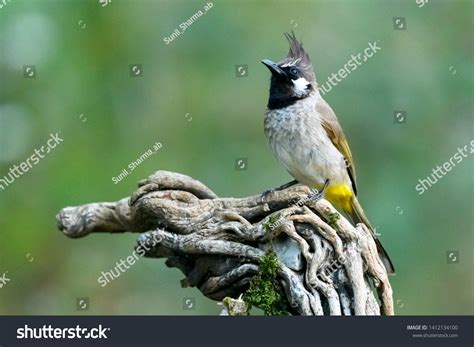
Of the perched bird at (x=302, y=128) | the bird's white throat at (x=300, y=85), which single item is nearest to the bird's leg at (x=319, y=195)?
the perched bird at (x=302, y=128)

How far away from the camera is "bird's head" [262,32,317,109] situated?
5875 millimetres

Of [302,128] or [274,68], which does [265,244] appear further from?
[274,68]

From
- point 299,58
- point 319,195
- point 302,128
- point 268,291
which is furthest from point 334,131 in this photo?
point 268,291

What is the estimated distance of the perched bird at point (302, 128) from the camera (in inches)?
230

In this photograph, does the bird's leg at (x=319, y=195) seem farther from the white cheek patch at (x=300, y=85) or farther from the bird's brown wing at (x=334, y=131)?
the white cheek patch at (x=300, y=85)

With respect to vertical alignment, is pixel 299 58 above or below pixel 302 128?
above

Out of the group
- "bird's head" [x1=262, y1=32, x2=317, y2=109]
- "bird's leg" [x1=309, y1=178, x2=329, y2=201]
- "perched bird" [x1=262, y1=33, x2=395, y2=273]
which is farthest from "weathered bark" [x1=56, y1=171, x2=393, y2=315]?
"bird's head" [x1=262, y1=32, x2=317, y2=109]

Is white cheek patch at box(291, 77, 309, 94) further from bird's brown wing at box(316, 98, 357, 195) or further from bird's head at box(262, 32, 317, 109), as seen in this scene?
bird's brown wing at box(316, 98, 357, 195)

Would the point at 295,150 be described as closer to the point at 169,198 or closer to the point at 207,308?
the point at 169,198

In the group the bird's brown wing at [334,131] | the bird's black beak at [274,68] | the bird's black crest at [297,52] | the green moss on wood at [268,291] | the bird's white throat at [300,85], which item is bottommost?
the green moss on wood at [268,291]

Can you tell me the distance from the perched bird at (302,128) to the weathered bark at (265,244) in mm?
619

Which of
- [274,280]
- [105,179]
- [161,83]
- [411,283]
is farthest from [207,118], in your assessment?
[274,280]

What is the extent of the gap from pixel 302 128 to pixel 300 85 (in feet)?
1.00

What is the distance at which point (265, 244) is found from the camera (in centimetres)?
492
